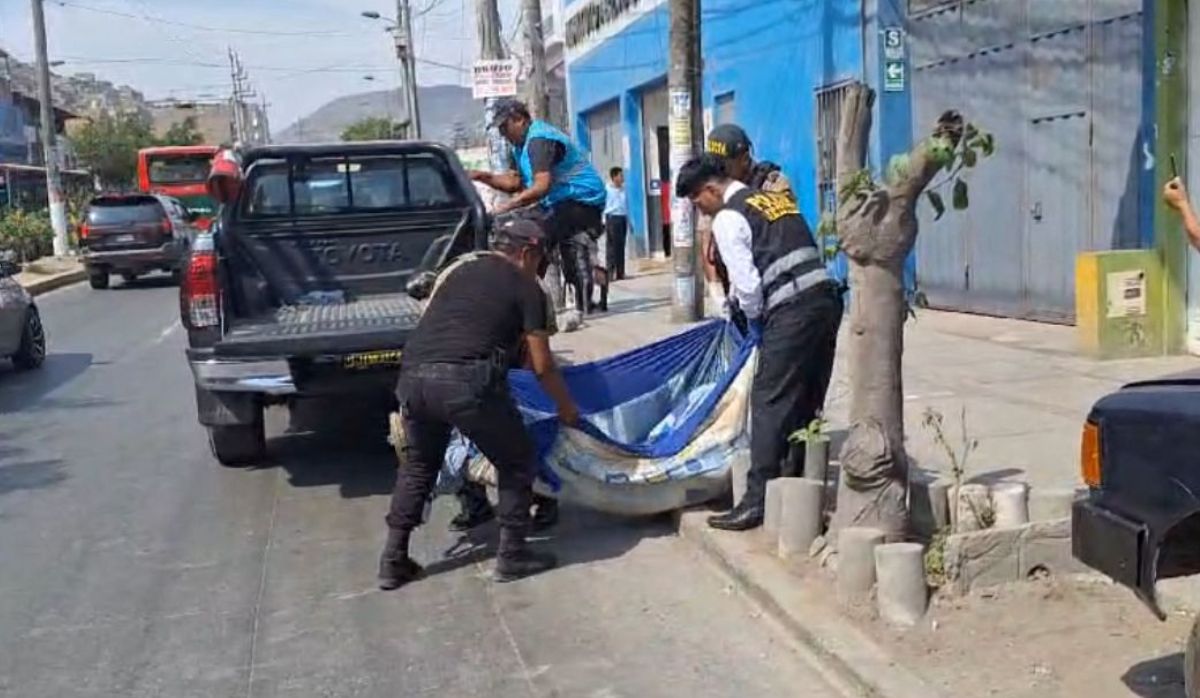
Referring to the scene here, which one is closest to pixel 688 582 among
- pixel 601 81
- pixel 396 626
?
pixel 396 626

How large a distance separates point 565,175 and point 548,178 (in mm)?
246

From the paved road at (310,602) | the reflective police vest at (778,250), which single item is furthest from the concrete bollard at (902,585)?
the reflective police vest at (778,250)

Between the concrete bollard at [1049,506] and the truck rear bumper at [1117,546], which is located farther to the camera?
the concrete bollard at [1049,506]

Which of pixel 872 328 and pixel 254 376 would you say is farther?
pixel 254 376

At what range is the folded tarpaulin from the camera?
22.2ft

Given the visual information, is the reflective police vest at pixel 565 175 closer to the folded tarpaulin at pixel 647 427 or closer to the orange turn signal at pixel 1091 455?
the folded tarpaulin at pixel 647 427

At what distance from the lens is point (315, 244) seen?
9594mm

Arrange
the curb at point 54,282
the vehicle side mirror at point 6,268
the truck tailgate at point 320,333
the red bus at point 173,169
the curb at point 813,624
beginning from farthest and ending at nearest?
the red bus at point 173,169 → the curb at point 54,282 → the vehicle side mirror at point 6,268 → the truck tailgate at point 320,333 → the curb at point 813,624

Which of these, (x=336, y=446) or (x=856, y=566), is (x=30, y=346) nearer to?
(x=336, y=446)

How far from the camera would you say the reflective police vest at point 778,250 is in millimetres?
6258

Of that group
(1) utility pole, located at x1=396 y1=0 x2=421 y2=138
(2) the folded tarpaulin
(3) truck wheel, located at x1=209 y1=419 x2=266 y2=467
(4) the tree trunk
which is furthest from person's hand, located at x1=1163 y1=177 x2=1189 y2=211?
(1) utility pole, located at x1=396 y1=0 x2=421 y2=138

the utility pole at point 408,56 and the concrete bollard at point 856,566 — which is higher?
the utility pole at point 408,56

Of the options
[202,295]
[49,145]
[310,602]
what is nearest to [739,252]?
[310,602]

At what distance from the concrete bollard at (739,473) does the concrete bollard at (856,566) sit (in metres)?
1.30
